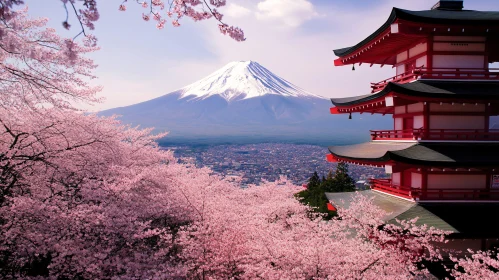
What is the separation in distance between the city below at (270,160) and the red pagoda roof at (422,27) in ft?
131

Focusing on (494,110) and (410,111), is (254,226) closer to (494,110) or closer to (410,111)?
(410,111)

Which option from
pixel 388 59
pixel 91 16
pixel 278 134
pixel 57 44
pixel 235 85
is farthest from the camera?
pixel 235 85

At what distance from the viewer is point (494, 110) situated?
31.1 feet

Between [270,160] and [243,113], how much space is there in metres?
68.6

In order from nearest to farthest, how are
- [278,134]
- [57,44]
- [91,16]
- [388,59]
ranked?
[91,16]
[57,44]
[388,59]
[278,134]

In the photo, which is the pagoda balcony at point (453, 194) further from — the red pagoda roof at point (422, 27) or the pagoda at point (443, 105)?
the red pagoda roof at point (422, 27)

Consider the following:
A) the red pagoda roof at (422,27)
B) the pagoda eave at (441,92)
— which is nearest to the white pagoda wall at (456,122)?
the pagoda eave at (441,92)

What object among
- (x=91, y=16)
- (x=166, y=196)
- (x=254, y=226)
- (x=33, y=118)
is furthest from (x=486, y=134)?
(x=33, y=118)

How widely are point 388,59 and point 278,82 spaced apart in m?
110

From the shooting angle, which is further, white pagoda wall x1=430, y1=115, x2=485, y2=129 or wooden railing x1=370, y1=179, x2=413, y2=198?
wooden railing x1=370, y1=179, x2=413, y2=198

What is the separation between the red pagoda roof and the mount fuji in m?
89.1

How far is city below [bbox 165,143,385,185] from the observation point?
56625 millimetres

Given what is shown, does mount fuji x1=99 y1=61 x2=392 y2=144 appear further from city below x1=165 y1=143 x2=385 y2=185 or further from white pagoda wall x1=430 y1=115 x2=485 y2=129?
white pagoda wall x1=430 y1=115 x2=485 y2=129

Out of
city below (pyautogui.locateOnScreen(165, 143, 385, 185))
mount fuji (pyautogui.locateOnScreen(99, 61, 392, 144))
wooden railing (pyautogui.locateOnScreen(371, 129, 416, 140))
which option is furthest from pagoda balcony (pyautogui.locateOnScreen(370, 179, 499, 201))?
mount fuji (pyautogui.locateOnScreen(99, 61, 392, 144))
